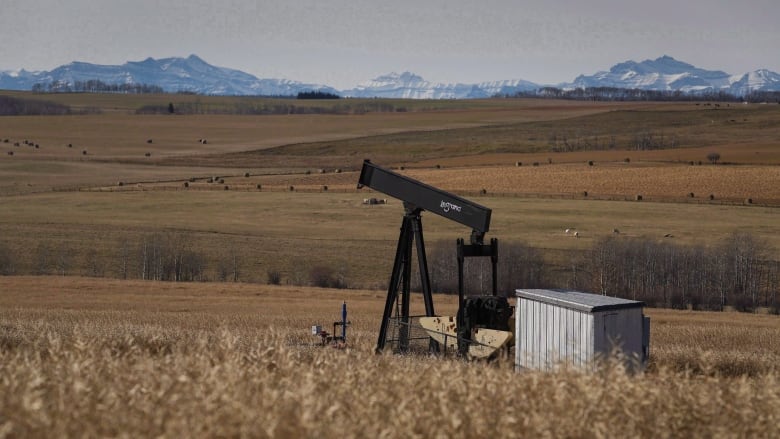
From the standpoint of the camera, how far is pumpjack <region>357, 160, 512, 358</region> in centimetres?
2005

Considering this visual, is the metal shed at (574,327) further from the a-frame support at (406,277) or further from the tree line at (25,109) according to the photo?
the tree line at (25,109)

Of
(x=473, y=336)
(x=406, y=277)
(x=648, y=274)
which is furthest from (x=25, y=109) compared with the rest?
(x=473, y=336)

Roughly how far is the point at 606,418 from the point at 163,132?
14295 cm

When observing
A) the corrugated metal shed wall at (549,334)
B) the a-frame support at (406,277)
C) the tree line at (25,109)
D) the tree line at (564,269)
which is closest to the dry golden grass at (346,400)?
the corrugated metal shed wall at (549,334)

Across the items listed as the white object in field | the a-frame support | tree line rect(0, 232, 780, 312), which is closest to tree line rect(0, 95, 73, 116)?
tree line rect(0, 232, 780, 312)

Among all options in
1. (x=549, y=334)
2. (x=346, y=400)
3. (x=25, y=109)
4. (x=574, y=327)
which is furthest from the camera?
(x=25, y=109)

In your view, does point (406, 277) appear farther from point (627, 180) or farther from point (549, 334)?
point (627, 180)

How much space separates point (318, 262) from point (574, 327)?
34.2 meters

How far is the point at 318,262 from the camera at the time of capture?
50344mm

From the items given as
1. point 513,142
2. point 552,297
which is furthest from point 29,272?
point 513,142

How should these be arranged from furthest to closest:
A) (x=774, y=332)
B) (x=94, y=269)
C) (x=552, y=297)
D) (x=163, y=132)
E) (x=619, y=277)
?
(x=163, y=132), (x=94, y=269), (x=619, y=277), (x=774, y=332), (x=552, y=297)

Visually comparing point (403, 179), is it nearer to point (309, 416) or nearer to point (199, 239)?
point (309, 416)

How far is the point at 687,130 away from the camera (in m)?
134

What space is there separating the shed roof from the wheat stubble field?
Answer: 1.48 meters
